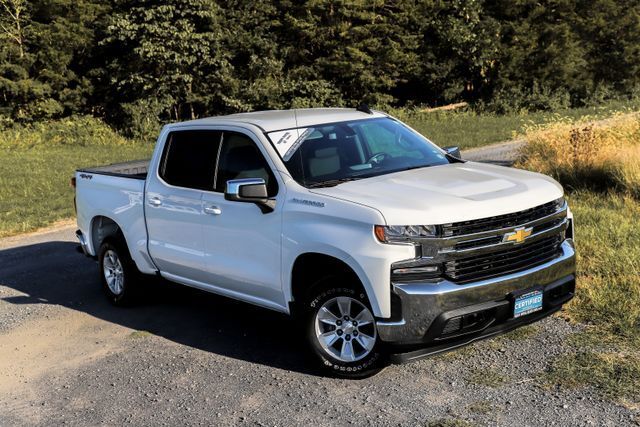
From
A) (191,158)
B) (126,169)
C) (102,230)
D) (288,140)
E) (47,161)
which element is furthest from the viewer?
(47,161)

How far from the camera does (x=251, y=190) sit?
16.8 ft

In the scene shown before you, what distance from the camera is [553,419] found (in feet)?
13.6

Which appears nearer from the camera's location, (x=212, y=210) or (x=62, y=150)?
(x=212, y=210)

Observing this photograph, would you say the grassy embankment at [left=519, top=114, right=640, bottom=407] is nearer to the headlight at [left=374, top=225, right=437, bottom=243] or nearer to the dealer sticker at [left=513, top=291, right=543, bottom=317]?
the dealer sticker at [left=513, top=291, right=543, bottom=317]

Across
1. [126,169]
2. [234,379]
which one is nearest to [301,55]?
[126,169]

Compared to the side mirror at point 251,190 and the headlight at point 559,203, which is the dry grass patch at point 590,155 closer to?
the headlight at point 559,203

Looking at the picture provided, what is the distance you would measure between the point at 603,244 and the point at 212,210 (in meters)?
4.20

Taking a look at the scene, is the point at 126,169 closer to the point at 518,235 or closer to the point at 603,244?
the point at 518,235

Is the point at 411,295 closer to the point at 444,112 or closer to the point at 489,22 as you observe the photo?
the point at 444,112

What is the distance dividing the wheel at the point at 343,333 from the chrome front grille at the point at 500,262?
63 cm

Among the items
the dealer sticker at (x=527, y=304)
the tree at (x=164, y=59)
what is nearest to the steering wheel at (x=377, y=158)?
the dealer sticker at (x=527, y=304)

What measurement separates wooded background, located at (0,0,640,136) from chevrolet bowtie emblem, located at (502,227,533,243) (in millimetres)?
29132

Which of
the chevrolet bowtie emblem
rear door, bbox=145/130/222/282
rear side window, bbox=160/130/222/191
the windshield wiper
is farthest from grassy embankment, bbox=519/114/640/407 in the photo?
rear side window, bbox=160/130/222/191

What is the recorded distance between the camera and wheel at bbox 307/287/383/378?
4.76m
